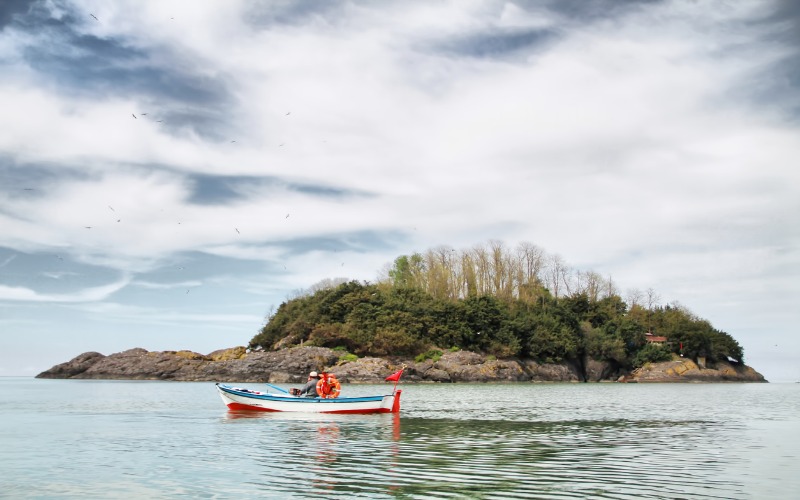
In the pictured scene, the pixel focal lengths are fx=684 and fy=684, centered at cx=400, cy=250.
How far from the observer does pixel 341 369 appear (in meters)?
82.1

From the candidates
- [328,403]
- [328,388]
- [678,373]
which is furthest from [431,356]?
[328,403]

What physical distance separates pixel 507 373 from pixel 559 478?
75.7 metres

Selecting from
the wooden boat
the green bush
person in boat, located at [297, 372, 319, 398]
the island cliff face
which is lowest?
the wooden boat

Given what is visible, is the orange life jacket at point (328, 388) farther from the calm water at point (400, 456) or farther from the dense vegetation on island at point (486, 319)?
the dense vegetation on island at point (486, 319)

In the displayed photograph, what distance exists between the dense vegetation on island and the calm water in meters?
57.2

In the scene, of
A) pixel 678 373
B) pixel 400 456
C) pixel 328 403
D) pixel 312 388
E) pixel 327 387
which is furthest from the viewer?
pixel 678 373

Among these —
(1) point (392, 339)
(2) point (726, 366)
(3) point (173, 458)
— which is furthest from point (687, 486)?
(2) point (726, 366)

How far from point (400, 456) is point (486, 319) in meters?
77.7

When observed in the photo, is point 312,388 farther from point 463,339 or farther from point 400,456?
point 463,339

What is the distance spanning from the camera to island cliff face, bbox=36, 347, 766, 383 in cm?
8400

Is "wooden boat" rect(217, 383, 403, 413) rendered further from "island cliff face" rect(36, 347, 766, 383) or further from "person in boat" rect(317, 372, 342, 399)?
"island cliff face" rect(36, 347, 766, 383)

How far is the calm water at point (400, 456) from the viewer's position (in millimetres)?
15383

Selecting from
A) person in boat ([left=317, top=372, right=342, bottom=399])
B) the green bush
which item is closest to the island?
the green bush

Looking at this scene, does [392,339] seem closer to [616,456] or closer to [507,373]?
[507,373]
